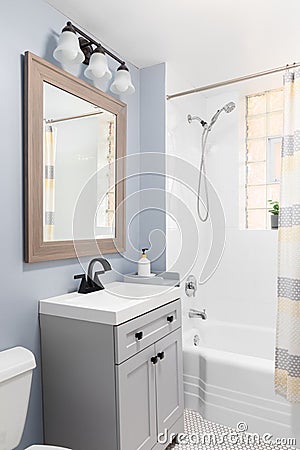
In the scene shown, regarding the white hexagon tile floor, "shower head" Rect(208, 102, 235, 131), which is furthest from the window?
the white hexagon tile floor

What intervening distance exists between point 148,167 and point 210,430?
5.90 ft

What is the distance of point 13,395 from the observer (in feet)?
4.61

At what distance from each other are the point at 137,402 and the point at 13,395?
58 centimetres

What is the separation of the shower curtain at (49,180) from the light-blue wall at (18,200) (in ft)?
0.49

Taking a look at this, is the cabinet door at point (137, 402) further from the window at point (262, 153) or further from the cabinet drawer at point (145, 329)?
the window at point (262, 153)

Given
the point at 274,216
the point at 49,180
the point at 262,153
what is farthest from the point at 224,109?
the point at 49,180

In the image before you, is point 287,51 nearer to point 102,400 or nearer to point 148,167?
point 148,167

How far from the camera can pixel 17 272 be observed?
5.47ft

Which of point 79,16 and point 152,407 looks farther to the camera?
point 79,16

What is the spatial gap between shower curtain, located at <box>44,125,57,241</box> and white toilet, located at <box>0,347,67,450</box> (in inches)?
23.9

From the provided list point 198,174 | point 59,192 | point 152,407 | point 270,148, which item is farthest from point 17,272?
point 270,148

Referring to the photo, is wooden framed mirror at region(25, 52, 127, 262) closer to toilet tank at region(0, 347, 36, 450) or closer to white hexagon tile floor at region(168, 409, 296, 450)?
toilet tank at region(0, 347, 36, 450)

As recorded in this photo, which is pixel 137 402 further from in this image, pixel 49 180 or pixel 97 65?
pixel 97 65

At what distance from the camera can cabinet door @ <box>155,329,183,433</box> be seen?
1.87 metres
